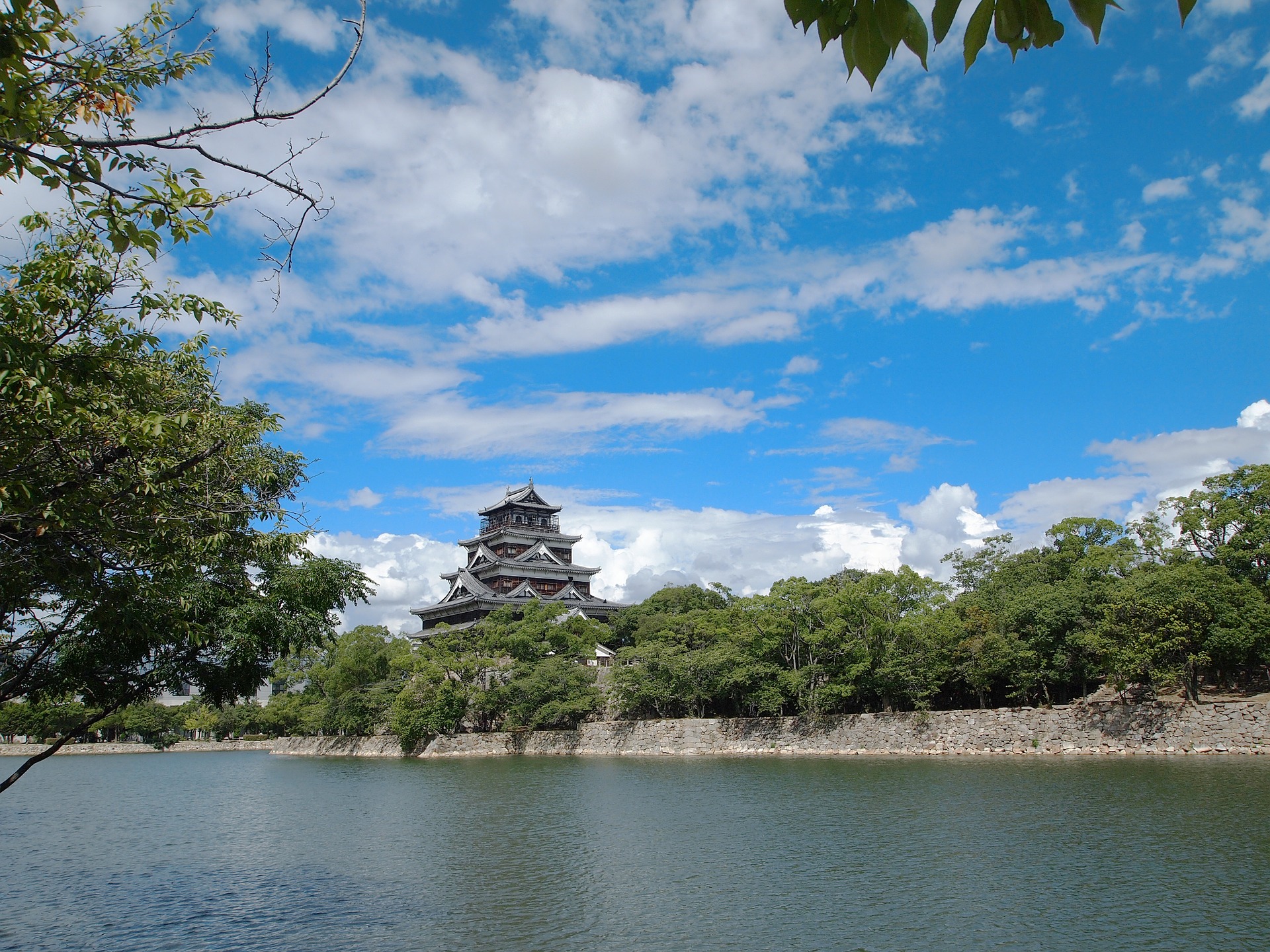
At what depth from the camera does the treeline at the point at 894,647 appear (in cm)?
2311

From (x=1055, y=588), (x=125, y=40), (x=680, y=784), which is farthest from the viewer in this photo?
(x=1055, y=588)

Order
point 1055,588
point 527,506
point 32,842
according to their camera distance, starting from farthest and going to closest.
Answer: point 527,506, point 1055,588, point 32,842

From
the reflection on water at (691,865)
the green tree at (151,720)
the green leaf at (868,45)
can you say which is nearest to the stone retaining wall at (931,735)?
the reflection on water at (691,865)

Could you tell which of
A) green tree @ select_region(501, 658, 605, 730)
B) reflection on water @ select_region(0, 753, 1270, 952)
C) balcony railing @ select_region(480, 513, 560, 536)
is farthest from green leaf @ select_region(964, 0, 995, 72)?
balcony railing @ select_region(480, 513, 560, 536)

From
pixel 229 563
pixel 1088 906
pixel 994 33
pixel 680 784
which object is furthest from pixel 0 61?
pixel 680 784

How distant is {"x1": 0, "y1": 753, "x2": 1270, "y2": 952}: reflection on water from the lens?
358 inches

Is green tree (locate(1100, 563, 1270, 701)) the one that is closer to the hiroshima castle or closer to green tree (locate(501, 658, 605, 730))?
green tree (locate(501, 658, 605, 730))

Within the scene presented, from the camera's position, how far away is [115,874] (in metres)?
13.1

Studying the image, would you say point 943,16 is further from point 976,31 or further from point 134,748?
point 134,748

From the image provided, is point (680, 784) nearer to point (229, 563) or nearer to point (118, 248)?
point (229, 563)

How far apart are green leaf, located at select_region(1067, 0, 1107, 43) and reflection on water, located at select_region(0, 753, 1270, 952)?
922cm

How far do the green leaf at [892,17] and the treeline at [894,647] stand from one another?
17.6 metres

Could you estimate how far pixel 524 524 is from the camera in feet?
171

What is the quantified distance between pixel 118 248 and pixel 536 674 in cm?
3233
